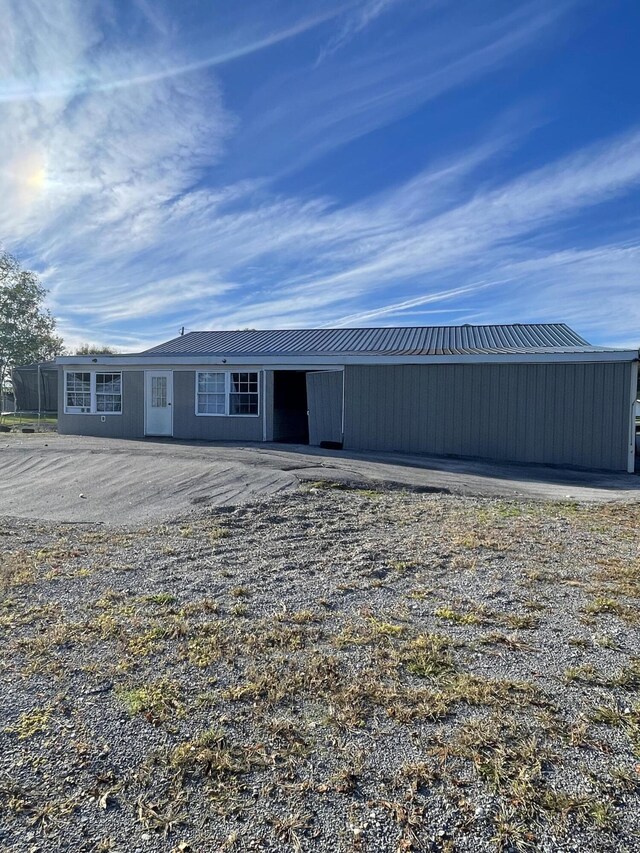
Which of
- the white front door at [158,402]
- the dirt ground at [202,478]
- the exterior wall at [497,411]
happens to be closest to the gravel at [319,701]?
the dirt ground at [202,478]

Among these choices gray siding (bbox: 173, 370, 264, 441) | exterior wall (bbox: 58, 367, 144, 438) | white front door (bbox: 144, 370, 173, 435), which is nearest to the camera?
gray siding (bbox: 173, 370, 264, 441)

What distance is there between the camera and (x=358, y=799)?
1753 mm

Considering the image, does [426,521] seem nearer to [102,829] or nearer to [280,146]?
[102,829]

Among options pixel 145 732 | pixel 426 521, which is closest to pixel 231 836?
pixel 145 732

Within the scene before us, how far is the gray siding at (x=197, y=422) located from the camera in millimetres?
14891

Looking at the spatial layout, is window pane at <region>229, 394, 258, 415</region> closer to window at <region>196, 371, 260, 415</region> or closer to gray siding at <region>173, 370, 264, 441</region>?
window at <region>196, 371, 260, 415</region>

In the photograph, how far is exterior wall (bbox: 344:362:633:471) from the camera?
11242mm

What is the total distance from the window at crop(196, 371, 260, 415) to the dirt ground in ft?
10.9

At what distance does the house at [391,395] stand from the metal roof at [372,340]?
0.38ft

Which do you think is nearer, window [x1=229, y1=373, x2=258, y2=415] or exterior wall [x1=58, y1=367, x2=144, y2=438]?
window [x1=229, y1=373, x2=258, y2=415]

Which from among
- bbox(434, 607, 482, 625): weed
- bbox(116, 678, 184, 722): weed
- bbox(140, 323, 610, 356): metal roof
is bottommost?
bbox(434, 607, 482, 625): weed

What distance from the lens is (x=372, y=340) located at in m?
17.8

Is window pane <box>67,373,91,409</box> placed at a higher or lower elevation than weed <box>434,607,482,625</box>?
higher

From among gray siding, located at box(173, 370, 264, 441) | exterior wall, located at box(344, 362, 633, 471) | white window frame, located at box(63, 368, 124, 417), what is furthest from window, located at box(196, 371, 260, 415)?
exterior wall, located at box(344, 362, 633, 471)
